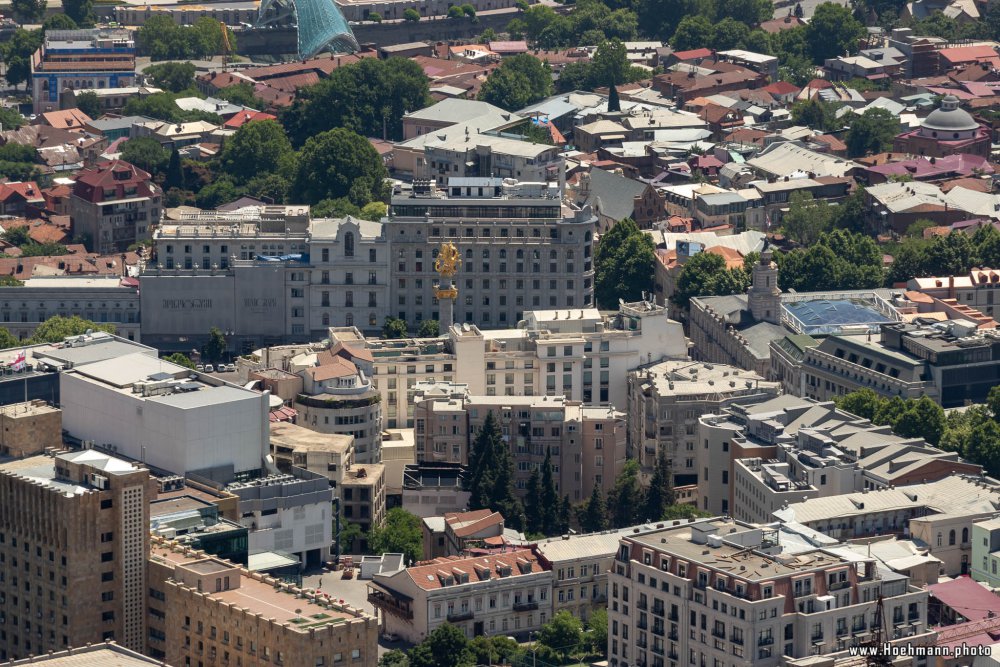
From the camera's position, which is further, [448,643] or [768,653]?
[448,643]

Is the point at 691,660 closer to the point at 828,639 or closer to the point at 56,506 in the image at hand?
the point at 828,639

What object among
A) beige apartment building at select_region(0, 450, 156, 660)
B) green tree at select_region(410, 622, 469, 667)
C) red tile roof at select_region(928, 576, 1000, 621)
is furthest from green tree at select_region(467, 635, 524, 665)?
red tile roof at select_region(928, 576, 1000, 621)

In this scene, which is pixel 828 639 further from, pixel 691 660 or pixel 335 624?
pixel 335 624

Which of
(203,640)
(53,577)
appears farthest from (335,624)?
(53,577)

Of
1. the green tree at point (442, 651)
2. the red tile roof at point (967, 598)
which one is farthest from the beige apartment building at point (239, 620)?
the red tile roof at point (967, 598)

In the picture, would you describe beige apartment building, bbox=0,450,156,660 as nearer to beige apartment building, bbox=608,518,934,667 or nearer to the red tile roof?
beige apartment building, bbox=608,518,934,667
